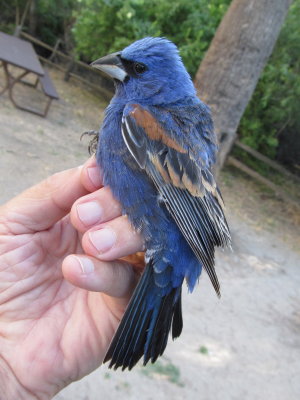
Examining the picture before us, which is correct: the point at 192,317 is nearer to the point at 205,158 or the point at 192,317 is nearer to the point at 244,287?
the point at 244,287

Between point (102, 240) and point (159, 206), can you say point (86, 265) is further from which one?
point (159, 206)

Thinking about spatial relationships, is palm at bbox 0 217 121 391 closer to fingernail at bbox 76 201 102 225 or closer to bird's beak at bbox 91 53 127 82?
fingernail at bbox 76 201 102 225

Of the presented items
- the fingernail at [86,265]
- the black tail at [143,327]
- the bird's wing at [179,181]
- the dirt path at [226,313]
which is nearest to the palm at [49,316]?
the black tail at [143,327]

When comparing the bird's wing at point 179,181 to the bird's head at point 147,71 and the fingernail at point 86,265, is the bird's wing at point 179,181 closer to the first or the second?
the bird's head at point 147,71

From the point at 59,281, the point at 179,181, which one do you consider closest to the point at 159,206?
the point at 179,181

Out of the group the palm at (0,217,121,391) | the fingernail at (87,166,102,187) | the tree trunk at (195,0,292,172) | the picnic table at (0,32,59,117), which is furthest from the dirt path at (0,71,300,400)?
the tree trunk at (195,0,292,172)

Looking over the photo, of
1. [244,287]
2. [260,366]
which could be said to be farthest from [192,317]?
[244,287]
